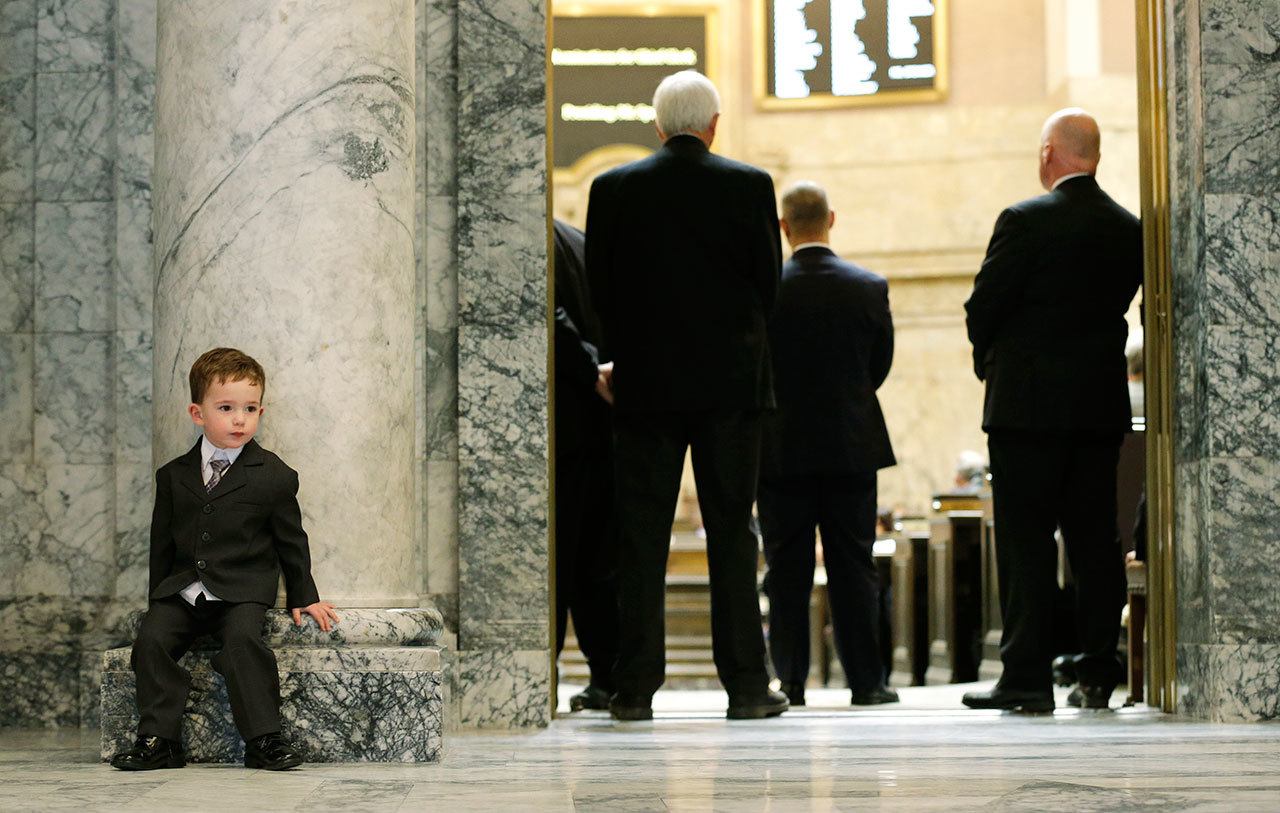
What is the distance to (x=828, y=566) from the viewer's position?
7.00 metres

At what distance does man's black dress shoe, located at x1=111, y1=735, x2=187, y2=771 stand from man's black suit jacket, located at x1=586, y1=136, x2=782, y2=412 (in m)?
2.08

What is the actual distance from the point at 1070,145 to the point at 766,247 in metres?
1.30

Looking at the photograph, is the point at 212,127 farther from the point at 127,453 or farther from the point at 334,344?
the point at 127,453

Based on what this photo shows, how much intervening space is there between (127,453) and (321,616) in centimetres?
168

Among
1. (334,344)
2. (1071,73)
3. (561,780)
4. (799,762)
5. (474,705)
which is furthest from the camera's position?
(1071,73)

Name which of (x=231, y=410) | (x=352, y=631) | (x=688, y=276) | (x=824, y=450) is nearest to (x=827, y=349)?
(x=824, y=450)

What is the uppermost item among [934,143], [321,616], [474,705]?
[934,143]

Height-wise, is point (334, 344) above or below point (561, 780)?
above

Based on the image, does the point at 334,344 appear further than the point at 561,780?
Yes

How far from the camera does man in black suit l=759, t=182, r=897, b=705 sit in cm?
696

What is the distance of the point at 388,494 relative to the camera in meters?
4.91

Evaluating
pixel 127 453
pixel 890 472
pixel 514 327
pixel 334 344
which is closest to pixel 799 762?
pixel 334 344

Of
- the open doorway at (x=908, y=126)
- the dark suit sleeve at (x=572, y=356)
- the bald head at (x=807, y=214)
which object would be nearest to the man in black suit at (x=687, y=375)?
the dark suit sleeve at (x=572, y=356)

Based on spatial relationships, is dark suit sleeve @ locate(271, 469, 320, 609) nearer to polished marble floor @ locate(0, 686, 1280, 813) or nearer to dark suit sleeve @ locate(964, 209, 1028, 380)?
polished marble floor @ locate(0, 686, 1280, 813)
